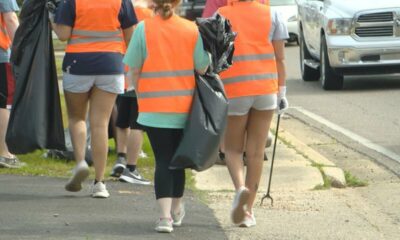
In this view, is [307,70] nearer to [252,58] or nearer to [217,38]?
[252,58]

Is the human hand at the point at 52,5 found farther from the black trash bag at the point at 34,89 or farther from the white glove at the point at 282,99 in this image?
the white glove at the point at 282,99

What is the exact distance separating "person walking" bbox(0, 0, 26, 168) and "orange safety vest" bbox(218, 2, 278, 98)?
9.70 ft

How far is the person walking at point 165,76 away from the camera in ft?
23.6

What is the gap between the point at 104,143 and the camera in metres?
8.55

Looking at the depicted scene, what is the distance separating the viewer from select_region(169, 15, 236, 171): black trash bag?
704 centimetres

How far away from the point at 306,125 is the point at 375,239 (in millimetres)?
6577

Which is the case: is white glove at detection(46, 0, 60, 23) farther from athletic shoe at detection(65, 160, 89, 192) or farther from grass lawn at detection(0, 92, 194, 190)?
grass lawn at detection(0, 92, 194, 190)

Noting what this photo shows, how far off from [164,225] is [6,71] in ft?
11.3

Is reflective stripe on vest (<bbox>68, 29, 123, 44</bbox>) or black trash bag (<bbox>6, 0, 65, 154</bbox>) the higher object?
reflective stripe on vest (<bbox>68, 29, 123, 44</bbox>)

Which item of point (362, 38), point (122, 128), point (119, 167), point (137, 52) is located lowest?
point (362, 38)

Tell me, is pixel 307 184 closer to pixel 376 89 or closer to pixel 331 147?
pixel 331 147

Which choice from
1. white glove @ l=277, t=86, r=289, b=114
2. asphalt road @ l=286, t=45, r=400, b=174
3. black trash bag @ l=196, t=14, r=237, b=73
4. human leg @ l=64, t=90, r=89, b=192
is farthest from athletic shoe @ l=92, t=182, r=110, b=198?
asphalt road @ l=286, t=45, r=400, b=174

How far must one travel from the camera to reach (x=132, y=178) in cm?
929

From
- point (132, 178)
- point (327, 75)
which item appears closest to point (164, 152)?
point (132, 178)
